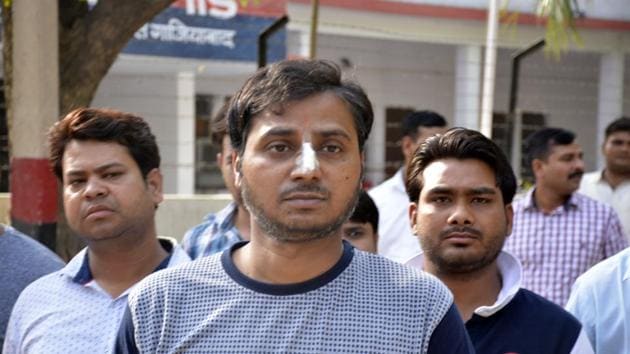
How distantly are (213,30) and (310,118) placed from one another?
41.0 feet

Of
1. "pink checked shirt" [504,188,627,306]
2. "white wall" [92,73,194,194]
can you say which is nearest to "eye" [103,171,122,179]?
"pink checked shirt" [504,188,627,306]

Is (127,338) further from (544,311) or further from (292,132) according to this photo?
(544,311)

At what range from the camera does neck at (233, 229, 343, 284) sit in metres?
2.21

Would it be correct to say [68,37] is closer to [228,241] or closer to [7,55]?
[7,55]

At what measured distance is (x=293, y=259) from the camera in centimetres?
221

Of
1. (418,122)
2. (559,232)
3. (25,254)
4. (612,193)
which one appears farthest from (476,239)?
(612,193)

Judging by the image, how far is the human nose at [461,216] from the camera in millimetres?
3232

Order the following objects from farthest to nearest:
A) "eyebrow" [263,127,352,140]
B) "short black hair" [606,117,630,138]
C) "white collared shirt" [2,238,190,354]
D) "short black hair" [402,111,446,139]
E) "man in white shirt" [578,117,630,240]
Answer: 1. "short black hair" [606,117,630,138]
2. "man in white shirt" [578,117,630,240]
3. "short black hair" [402,111,446,139]
4. "white collared shirt" [2,238,190,354]
5. "eyebrow" [263,127,352,140]

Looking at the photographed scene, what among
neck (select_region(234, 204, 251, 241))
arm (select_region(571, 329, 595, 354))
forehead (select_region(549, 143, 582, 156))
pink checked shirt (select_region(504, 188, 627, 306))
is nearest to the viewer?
arm (select_region(571, 329, 595, 354))

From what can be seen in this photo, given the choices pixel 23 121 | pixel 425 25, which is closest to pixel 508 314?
pixel 23 121

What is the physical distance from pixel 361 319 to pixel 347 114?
44 cm

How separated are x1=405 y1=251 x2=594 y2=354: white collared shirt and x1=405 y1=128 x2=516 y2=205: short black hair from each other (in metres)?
0.19

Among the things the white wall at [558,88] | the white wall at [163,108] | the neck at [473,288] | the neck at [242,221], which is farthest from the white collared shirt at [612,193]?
the white wall at [558,88]

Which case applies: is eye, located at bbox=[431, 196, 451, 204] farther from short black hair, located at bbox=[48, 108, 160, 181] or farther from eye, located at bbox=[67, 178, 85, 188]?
eye, located at bbox=[67, 178, 85, 188]
